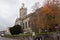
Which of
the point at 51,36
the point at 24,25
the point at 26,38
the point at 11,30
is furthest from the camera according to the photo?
the point at 24,25

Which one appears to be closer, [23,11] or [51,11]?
[51,11]

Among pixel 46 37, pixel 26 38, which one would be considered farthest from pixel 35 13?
pixel 46 37

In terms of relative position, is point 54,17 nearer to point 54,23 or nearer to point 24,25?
point 54,23

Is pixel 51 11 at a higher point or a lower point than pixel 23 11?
lower

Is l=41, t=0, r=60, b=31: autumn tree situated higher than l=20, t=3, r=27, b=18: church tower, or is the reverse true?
l=20, t=3, r=27, b=18: church tower

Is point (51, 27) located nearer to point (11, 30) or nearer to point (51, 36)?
point (51, 36)

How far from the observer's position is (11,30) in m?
91.1

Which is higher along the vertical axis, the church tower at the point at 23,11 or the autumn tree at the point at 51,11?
the church tower at the point at 23,11

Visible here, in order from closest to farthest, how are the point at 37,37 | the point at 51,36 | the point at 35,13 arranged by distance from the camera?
the point at 51,36 < the point at 37,37 < the point at 35,13

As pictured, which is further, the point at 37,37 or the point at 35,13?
the point at 35,13

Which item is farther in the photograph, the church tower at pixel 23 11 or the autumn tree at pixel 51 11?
the church tower at pixel 23 11

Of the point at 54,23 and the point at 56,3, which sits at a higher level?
the point at 56,3

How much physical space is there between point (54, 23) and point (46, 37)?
6825 millimetres

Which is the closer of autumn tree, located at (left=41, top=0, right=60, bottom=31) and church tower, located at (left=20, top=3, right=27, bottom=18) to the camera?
autumn tree, located at (left=41, top=0, right=60, bottom=31)
